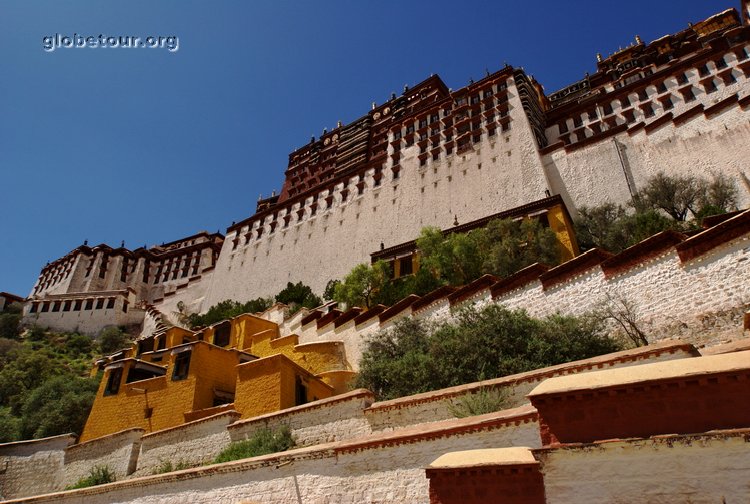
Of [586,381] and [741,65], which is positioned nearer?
[586,381]

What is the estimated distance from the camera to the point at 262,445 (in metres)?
10.0

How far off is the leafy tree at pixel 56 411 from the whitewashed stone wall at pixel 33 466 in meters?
2.19

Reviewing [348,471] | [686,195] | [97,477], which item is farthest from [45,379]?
[686,195]

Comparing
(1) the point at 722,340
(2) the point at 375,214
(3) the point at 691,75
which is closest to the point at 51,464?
(1) the point at 722,340

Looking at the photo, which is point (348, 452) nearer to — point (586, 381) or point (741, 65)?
point (586, 381)

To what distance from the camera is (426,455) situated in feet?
21.2

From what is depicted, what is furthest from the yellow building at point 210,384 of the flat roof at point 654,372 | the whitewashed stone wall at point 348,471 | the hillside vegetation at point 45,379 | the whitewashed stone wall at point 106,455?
the flat roof at point 654,372

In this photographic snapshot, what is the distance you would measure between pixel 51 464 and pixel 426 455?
14.5m

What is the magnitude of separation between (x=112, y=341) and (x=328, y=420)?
38.1 meters

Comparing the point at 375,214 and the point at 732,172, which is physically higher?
the point at 375,214

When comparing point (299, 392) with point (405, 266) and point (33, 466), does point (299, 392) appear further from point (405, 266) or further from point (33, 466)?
point (405, 266)

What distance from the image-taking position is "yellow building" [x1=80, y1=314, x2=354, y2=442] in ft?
41.3

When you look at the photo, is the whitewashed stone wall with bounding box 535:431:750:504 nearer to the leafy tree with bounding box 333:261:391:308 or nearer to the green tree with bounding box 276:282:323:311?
the leafy tree with bounding box 333:261:391:308

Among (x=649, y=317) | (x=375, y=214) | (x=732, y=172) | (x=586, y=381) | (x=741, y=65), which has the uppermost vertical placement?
(x=741, y=65)
